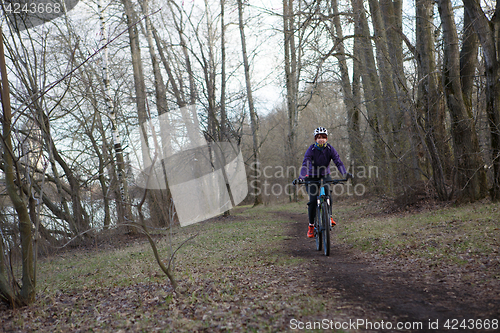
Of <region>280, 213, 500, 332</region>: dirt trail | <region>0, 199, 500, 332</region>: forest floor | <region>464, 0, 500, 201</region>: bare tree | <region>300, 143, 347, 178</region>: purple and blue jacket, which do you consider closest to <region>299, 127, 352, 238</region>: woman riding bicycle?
<region>300, 143, 347, 178</region>: purple and blue jacket

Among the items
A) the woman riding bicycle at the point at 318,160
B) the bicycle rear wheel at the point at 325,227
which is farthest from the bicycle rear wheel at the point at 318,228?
the woman riding bicycle at the point at 318,160

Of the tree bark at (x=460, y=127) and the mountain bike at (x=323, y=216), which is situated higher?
the tree bark at (x=460, y=127)

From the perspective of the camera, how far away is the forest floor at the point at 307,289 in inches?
160

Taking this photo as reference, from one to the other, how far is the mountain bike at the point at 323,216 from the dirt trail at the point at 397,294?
2.31 ft

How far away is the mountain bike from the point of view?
25.1ft

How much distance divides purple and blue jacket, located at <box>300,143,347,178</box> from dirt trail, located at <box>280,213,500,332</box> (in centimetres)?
183

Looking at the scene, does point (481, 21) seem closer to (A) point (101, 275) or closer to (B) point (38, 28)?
(A) point (101, 275)

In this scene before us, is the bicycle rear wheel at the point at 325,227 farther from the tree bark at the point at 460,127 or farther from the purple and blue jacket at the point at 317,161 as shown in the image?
the tree bark at the point at 460,127

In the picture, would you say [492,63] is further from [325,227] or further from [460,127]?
[325,227]

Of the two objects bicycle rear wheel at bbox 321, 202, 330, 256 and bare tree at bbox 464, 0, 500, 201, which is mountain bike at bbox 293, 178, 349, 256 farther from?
bare tree at bbox 464, 0, 500, 201

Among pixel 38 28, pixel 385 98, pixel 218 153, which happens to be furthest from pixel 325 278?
pixel 218 153

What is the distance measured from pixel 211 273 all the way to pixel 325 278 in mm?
2053

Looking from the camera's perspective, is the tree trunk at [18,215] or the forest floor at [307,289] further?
the tree trunk at [18,215]

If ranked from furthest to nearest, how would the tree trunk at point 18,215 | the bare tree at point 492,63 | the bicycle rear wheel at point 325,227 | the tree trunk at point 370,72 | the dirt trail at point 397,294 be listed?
the tree trunk at point 370,72 → the bare tree at point 492,63 → the bicycle rear wheel at point 325,227 → the tree trunk at point 18,215 → the dirt trail at point 397,294
